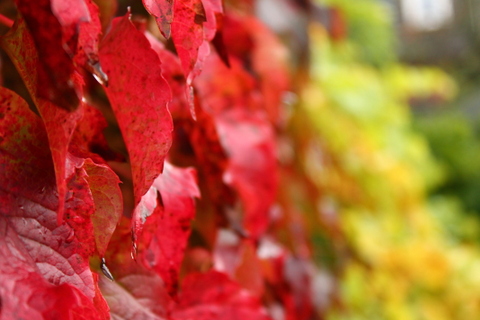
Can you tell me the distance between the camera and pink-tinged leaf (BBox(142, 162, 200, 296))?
0.28m

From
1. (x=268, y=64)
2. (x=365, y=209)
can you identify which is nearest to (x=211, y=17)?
(x=268, y=64)

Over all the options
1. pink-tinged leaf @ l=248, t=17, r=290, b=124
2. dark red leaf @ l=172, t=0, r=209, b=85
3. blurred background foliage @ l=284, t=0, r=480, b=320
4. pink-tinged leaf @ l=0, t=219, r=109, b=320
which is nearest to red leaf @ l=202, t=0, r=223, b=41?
dark red leaf @ l=172, t=0, r=209, b=85

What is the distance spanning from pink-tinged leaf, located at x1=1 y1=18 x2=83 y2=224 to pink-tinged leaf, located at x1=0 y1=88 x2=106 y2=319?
1 cm

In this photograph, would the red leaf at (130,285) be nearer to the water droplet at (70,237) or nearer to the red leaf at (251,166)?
the water droplet at (70,237)

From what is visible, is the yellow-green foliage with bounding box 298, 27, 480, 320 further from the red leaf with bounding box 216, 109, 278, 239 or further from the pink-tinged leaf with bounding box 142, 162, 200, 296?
the pink-tinged leaf with bounding box 142, 162, 200, 296

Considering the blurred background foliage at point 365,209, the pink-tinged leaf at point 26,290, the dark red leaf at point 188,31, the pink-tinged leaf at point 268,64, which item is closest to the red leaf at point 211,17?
the dark red leaf at point 188,31

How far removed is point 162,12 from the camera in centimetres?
20

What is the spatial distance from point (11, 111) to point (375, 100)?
1334mm

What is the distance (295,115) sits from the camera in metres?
1.08

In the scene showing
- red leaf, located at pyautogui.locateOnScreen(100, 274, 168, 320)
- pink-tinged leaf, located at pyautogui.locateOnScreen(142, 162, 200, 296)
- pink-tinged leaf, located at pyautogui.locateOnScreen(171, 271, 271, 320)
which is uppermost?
pink-tinged leaf, located at pyautogui.locateOnScreen(142, 162, 200, 296)

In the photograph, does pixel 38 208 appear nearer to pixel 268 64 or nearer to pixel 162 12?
pixel 162 12

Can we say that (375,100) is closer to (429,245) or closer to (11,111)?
(429,245)

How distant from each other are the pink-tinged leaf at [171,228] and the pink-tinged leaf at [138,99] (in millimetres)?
61

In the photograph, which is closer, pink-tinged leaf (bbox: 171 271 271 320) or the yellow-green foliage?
pink-tinged leaf (bbox: 171 271 271 320)
